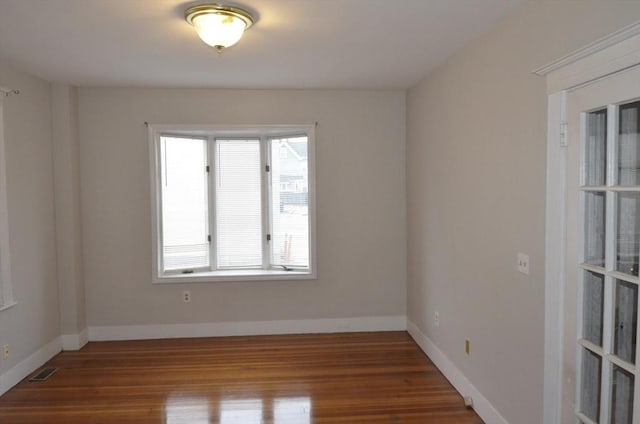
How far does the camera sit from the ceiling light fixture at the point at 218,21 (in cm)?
244

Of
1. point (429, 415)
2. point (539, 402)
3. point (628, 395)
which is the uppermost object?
point (628, 395)

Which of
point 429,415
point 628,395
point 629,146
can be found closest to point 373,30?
point 629,146

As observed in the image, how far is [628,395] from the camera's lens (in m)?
1.79

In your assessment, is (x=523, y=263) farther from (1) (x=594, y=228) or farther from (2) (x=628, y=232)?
(2) (x=628, y=232)

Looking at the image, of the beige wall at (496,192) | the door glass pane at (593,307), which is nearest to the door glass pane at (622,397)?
the door glass pane at (593,307)

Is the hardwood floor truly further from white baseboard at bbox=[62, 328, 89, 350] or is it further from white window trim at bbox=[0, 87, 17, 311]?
white window trim at bbox=[0, 87, 17, 311]

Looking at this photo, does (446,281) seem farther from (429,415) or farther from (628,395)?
(628,395)

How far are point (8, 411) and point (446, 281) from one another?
3.45m

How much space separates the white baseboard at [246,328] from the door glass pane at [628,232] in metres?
3.09

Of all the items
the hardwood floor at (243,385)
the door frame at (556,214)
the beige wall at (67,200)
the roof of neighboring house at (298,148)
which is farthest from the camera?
the roof of neighboring house at (298,148)

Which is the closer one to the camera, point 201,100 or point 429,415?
point 429,415

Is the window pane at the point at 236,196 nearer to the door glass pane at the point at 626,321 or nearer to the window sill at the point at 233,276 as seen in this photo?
the window sill at the point at 233,276

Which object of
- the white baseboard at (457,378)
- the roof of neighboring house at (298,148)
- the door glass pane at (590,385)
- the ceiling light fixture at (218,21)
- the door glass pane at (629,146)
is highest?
the ceiling light fixture at (218,21)

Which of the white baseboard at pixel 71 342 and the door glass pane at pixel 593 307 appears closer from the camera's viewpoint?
the door glass pane at pixel 593 307
